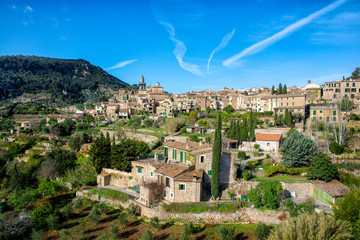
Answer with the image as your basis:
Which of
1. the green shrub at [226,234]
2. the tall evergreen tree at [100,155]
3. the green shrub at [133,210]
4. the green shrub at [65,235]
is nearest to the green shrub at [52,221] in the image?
the green shrub at [65,235]

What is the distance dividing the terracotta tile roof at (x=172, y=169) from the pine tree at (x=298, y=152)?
11.1 meters

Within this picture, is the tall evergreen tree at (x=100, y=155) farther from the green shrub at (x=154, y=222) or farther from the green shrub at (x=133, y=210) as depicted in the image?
the green shrub at (x=154, y=222)

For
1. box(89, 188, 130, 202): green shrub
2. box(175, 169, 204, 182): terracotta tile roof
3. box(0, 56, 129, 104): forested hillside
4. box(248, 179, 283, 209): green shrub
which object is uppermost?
box(0, 56, 129, 104): forested hillside

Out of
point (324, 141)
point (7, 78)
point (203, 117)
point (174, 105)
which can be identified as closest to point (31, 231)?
point (324, 141)

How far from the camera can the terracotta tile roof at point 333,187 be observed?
17.5 m

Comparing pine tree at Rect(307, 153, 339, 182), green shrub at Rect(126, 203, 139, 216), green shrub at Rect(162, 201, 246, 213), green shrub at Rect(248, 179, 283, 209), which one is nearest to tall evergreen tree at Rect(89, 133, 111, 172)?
green shrub at Rect(126, 203, 139, 216)

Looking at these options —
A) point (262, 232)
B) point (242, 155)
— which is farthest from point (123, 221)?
point (242, 155)

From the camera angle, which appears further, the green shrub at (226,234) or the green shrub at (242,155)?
the green shrub at (242,155)

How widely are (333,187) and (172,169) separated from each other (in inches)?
533

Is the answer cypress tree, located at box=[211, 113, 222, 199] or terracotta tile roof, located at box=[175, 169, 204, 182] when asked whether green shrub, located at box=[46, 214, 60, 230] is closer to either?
terracotta tile roof, located at box=[175, 169, 204, 182]

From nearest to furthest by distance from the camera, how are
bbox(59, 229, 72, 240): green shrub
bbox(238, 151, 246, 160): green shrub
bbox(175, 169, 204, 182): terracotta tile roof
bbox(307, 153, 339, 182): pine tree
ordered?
bbox(59, 229, 72, 240): green shrub, bbox(175, 169, 204, 182): terracotta tile roof, bbox(307, 153, 339, 182): pine tree, bbox(238, 151, 246, 160): green shrub

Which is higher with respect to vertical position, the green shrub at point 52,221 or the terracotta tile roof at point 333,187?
the terracotta tile roof at point 333,187

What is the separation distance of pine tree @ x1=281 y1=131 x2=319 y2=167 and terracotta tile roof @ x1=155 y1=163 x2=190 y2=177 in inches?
437

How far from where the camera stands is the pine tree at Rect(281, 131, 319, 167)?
74.0ft
